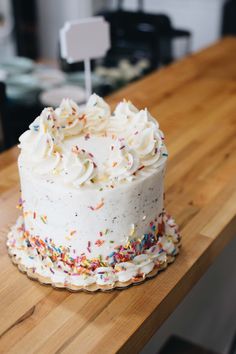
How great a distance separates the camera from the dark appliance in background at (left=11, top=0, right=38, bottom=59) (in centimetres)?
573

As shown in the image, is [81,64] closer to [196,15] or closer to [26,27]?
[196,15]

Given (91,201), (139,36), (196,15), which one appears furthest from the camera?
(196,15)

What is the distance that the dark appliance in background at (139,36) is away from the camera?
4.14 meters

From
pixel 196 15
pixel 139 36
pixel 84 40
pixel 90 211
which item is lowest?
pixel 196 15

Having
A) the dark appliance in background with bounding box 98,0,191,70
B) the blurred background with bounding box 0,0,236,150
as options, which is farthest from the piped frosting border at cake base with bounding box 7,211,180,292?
the dark appliance in background with bounding box 98,0,191,70

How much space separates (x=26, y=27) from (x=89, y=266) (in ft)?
18.2

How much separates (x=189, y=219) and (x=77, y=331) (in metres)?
0.52

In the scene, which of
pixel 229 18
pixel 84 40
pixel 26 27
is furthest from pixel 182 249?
pixel 26 27

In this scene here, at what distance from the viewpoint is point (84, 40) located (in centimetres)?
184

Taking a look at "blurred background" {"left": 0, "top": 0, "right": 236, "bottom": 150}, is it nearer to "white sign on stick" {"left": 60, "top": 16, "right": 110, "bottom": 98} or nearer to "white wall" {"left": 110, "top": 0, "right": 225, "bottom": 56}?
"white wall" {"left": 110, "top": 0, "right": 225, "bottom": 56}

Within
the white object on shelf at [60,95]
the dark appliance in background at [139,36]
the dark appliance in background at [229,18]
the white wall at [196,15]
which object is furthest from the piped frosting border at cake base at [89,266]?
the white wall at [196,15]

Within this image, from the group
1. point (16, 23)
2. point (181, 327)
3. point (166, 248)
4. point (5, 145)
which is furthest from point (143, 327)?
point (16, 23)

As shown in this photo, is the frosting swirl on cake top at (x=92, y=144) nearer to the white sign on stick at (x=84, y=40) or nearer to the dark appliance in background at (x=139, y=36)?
the white sign on stick at (x=84, y=40)

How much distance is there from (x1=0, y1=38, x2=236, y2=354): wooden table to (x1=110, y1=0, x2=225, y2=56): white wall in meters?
3.65
